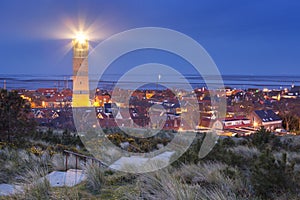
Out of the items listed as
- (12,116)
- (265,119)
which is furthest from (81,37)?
(12,116)

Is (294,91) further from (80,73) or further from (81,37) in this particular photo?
(81,37)

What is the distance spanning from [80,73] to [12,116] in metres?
11.9

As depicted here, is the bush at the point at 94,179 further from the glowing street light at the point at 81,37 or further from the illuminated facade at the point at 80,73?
the glowing street light at the point at 81,37

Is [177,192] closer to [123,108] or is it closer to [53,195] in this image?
[53,195]

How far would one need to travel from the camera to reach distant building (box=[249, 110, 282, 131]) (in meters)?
→ 17.8

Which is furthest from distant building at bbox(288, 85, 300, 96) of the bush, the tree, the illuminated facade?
the bush

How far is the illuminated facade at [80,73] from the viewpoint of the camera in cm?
1864

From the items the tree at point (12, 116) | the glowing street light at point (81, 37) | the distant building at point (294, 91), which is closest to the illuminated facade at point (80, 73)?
the glowing street light at point (81, 37)

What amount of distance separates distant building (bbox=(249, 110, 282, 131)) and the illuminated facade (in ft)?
33.2

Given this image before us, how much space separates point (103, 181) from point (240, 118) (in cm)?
1568

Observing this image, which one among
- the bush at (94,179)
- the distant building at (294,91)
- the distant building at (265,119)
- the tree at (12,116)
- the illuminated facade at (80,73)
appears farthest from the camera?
the distant building at (294,91)

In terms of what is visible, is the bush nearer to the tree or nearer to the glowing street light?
the tree

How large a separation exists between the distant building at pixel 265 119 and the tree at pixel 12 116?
44.2ft

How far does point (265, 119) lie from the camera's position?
17953 millimetres
